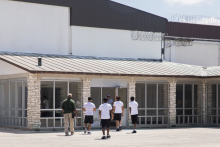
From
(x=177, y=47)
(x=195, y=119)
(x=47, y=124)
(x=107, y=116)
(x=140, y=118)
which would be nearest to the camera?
(x=107, y=116)

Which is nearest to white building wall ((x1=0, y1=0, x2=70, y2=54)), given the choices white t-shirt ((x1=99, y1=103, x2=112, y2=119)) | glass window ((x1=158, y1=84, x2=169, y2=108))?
glass window ((x1=158, y1=84, x2=169, y2=108))

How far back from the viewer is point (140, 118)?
25.9 metres

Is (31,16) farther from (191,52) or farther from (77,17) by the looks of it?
(191,52)

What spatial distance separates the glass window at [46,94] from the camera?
22578 millimetres

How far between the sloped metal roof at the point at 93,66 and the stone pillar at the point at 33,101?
69cm

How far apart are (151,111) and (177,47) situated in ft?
31.7

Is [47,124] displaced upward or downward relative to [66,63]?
downward

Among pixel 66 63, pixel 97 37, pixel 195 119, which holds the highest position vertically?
pixel 97 37

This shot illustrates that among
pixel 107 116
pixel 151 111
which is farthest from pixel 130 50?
pixel 107 116

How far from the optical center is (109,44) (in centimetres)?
2998

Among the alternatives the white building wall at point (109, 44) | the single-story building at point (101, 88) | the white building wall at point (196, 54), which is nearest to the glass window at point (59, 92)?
the single-story building at point (101, 88)

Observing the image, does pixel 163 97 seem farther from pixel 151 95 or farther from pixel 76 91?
pixel 76 91

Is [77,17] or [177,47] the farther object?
[177,47]

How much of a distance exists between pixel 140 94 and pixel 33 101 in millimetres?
6889
